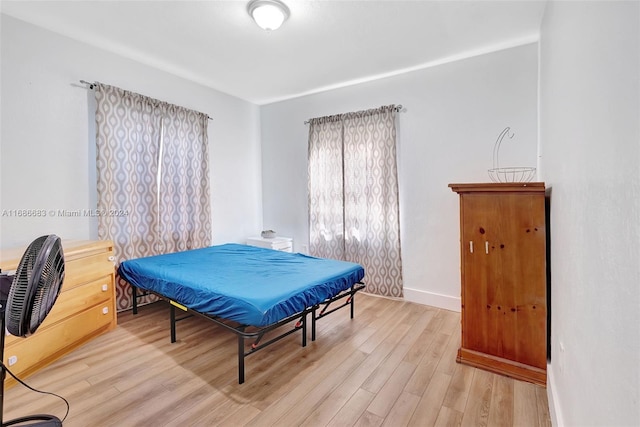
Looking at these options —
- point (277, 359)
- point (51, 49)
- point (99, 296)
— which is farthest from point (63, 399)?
point (51, 49)

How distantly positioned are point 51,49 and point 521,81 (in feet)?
14.5

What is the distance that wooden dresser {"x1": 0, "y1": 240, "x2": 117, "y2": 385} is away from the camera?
196 centimetres

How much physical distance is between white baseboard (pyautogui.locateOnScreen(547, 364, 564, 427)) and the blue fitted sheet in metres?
1.47

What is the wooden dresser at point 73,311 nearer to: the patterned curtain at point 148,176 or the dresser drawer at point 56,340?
the dresser drawer at point 56,340

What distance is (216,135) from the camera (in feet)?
13.8

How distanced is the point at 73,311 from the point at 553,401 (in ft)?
10.9

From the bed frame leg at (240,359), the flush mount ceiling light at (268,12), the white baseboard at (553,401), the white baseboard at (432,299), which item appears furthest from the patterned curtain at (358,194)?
the bed frame leg at (240,359)

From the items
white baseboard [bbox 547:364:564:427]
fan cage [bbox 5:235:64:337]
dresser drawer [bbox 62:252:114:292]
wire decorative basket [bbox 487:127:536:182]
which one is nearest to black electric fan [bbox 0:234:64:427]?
fan cage [bbox 5:235:64:337]

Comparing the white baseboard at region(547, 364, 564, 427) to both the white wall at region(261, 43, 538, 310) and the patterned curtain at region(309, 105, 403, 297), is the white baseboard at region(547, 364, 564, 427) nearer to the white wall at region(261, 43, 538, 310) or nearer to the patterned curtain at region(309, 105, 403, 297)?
the white wall at region(261, 43, 538, 310)

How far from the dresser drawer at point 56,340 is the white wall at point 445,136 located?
3.13 m

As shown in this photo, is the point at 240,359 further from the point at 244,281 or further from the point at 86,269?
the point at 86,269

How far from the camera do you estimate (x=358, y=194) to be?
3834mm

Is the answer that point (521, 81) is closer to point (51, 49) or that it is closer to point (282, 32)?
point (282, 32)

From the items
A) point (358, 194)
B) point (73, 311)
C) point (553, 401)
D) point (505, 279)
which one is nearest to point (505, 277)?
point (505, 279)
